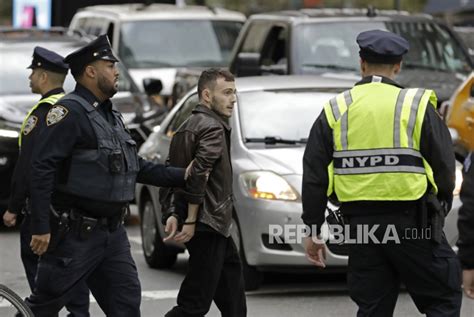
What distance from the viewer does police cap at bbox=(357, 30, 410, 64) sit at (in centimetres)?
666

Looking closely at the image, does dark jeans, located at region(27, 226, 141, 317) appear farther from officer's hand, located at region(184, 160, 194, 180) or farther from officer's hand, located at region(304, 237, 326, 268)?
officer's hand, located at region(304, 237, 326, 268)

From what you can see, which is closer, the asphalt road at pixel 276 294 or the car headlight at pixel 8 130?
the asphalt road at pixel 276 294

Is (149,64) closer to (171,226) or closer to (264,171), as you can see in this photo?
(264,171)

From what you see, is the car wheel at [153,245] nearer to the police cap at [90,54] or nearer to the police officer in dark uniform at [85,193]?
the police officer in dark uniform at [85,193]

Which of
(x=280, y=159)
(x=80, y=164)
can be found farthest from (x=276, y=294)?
(x=80, y=164)

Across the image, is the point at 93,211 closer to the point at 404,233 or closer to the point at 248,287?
the point at 404,233

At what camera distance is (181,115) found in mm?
11555

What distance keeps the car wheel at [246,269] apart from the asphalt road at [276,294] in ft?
0.22

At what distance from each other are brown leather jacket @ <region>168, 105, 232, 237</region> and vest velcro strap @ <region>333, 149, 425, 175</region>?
4.25ft

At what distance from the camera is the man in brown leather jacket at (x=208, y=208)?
7.70 meters

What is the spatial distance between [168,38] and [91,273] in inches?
479

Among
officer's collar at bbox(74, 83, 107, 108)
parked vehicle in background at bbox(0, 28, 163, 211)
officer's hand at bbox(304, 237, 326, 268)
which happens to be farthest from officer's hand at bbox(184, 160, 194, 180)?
parked vehicle in background at bbox(0, 28, 163, 211)

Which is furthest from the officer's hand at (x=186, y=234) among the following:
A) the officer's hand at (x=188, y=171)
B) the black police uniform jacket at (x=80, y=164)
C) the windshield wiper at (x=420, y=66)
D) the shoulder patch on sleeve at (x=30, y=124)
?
the windshield wiper at (x=420, y=66)

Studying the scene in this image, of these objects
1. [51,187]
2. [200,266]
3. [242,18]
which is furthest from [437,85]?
[51,187]
